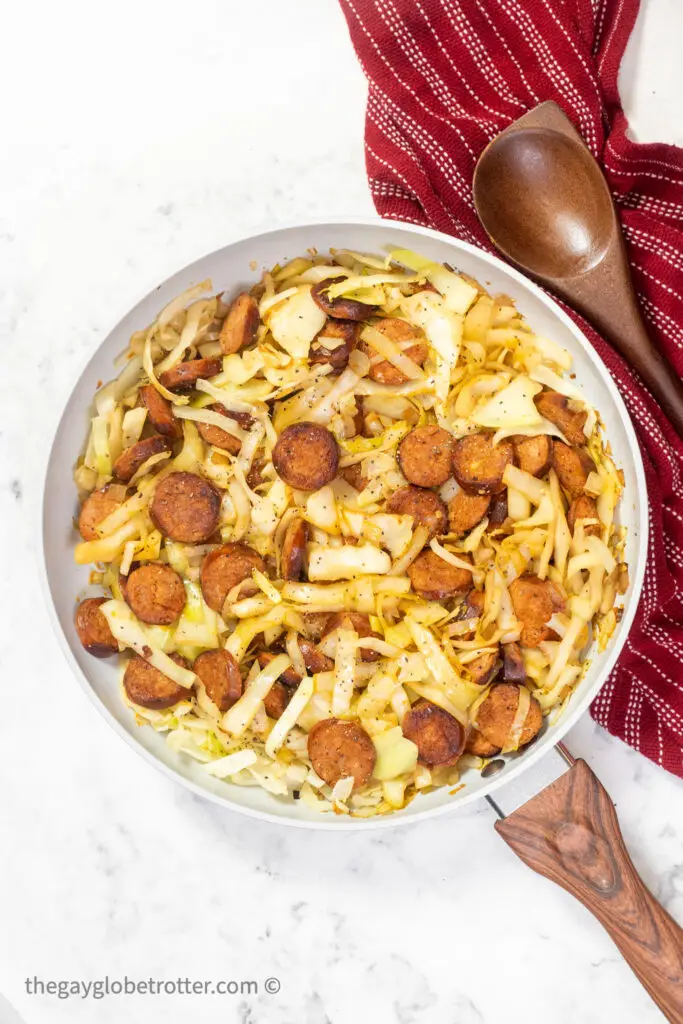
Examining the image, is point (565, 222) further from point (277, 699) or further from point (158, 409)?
point (277, 699)

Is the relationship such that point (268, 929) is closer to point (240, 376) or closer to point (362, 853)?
point (362, 853)

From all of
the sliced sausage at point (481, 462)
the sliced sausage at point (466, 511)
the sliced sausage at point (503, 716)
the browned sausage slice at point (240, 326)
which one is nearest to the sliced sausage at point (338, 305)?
the browned sausage slice at point (240, 326)

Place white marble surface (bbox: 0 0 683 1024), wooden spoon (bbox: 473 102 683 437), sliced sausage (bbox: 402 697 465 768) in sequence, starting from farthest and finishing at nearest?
white marble surface (bbox: 0 0 683 1024) < wooden spoon (bbox: 473 102 683 437) < sliced sausage (bbox: 402 697 465 768)

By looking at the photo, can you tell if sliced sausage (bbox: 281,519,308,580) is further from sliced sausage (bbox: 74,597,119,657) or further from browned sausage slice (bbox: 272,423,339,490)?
sliced sausage (bbox: 74,597,119,657)

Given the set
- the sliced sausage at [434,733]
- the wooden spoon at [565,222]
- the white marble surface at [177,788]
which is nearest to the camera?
the sliced sausage at [434,733]

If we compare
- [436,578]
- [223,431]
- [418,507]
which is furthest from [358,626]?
[223,431]

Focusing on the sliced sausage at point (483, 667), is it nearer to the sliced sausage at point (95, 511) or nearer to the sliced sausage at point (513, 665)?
the sliced sausage at point (513, 665)

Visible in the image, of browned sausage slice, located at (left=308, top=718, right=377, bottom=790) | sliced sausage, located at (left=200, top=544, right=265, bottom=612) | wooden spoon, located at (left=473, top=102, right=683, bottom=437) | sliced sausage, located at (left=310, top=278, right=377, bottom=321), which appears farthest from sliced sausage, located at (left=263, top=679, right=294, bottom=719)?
wooden spoon, located at (left=473, top=102, right=683, bottom=437)

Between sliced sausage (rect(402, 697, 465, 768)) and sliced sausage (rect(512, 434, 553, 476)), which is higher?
sliced sausage (rect(512, 434, 553, 476))
